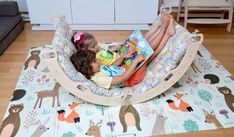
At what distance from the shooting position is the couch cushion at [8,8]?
10.8ft

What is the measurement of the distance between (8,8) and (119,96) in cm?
220

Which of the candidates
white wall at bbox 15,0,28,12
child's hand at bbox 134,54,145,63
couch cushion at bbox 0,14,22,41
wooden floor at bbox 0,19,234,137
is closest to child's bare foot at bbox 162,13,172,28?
child's hand at bbox 134,54,145,63

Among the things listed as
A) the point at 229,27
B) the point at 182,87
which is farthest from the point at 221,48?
the point at 182,87

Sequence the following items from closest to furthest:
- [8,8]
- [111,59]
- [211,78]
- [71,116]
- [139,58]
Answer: [71,116] → [139,58] → [111,59] → [211,78] → [8,8]

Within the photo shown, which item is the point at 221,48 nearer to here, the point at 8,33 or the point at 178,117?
the point at 178,117

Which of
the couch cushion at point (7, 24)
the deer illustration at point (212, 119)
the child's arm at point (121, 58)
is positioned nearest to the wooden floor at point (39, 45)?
→ the deer illustration at point (212, 119)

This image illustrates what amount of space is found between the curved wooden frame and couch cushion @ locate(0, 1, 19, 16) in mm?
1881

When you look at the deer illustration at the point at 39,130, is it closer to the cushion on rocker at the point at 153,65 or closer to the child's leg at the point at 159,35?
the cushion on rocker at the point at 153,65

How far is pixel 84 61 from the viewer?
186 cm

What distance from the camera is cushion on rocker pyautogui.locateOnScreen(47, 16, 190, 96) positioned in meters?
1.83

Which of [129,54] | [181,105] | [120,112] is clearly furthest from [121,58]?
[181,105]

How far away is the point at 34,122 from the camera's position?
1883 millimetres

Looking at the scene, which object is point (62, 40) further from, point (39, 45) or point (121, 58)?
point (39, 45)

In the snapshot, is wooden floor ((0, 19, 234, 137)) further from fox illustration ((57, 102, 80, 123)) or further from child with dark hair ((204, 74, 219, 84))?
fox illustration ((57, 102, 80, 123))
